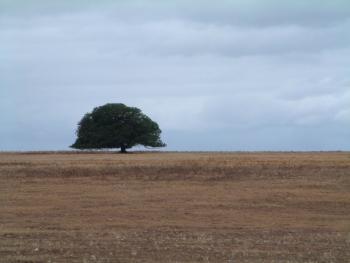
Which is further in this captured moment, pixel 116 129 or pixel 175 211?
pixel 116 129

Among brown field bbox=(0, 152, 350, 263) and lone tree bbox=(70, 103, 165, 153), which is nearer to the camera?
brown field bbox=(0, 152, 350, 263)

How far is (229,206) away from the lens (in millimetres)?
30125

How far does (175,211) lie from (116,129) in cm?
4491

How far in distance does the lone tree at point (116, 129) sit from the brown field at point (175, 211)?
25211mm

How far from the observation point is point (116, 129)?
72.6 meters

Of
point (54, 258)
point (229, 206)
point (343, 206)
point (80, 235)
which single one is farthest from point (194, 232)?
point (343, 206)

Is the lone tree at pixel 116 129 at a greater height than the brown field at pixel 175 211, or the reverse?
the lone tree at pixel 116 129

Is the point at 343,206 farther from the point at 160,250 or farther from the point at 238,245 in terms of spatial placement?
the point at 160,250

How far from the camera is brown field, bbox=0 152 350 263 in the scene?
16.0m

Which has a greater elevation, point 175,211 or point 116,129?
point 116,129

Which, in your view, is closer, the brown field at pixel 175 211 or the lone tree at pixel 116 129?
→ the brown field at pixel 175 211

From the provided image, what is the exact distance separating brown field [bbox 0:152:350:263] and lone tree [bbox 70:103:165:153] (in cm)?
2521

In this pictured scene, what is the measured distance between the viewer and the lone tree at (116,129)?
237 ft

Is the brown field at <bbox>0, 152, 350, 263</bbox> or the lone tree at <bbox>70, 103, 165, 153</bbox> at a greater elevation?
the lone tree at <bbox>70, 103, 165, 153</bbox>
